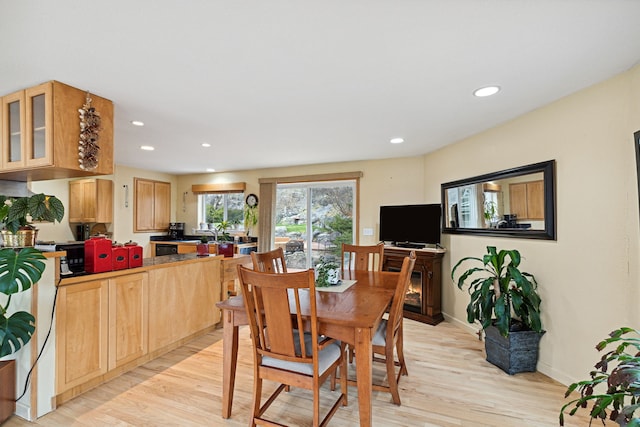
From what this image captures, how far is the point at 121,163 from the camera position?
513cm

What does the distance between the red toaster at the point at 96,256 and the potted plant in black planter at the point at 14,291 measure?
1.27ft

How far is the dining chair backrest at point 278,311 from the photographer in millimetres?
1538

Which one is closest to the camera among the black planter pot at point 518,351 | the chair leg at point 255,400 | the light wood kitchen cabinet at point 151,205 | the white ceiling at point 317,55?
the white ceiling at point 317,55

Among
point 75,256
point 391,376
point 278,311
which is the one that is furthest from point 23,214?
point 391,376

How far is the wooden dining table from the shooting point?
1.65 metres

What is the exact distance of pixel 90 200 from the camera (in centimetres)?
495

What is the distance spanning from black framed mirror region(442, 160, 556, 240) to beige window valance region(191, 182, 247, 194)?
3.74 metres

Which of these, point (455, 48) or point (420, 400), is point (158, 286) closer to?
point (420, 400)

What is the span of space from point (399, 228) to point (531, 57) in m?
2.80

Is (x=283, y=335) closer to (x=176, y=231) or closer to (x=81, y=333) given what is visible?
(x=81, y=333)

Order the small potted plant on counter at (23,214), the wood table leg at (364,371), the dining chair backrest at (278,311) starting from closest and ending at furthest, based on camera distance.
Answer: the dining chair backrest at (278,311), the wood table leg at (364,371), the small potted plant on counter at (23,214)

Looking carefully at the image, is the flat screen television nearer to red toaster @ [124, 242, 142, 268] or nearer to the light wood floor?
the light wood floor

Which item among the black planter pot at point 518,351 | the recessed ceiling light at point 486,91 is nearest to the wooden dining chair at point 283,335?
the black planter pot at point 518,351

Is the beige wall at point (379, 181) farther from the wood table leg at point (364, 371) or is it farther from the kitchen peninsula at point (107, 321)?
the wood table leg at point (364, 371)
